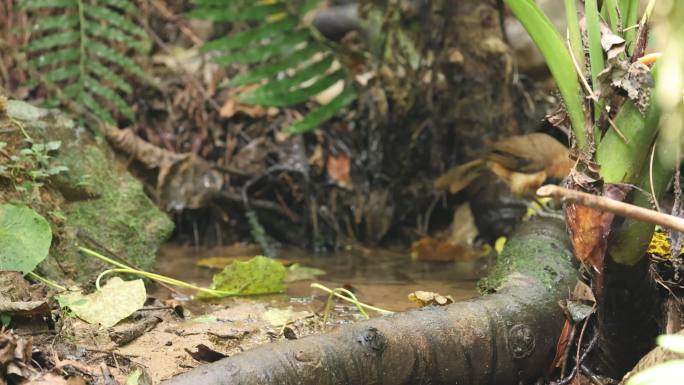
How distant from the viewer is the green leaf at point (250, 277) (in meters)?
2.32

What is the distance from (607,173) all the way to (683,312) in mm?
505

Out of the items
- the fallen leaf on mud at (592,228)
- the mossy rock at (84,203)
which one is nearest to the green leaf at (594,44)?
the fallen leaf on mud at (592,228)

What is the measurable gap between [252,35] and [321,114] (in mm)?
536

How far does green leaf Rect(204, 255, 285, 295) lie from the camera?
2.32 meters

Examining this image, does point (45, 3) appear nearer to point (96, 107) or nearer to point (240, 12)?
point (96, 107)

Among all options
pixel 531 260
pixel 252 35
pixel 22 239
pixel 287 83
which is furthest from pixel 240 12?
pixel 531 260

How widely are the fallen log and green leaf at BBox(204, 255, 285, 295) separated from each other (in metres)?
0.73

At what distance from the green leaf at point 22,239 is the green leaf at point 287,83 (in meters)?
1.67

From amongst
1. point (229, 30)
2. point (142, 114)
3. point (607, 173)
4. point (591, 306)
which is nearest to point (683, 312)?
point (591, 306)

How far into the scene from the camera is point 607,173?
144 centimetres

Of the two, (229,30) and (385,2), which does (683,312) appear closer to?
(385,2)

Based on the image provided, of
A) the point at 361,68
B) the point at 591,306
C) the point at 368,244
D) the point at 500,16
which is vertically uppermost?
the point at 500,16

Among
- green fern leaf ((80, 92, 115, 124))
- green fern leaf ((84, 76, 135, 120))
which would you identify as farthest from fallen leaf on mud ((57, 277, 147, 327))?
green fern leaf ((84, 76, 135, 120))

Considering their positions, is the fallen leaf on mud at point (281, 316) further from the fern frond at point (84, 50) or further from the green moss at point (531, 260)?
the fern frond at point (84, 50)
